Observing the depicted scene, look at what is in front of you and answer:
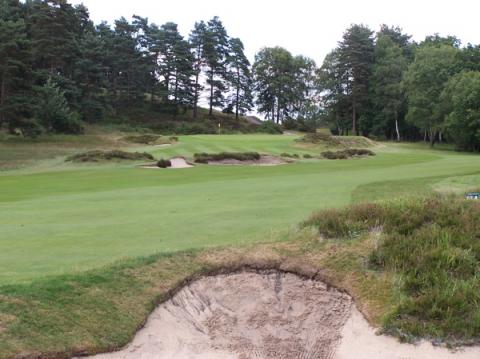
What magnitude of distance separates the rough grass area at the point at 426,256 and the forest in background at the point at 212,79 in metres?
45.0

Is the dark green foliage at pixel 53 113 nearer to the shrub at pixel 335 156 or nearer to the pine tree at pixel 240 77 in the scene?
the shrub at pixel 335 156

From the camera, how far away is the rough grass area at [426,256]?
673cm

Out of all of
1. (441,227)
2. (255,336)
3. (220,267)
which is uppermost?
(441,227)

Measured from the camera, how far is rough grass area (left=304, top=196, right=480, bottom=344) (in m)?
6.73

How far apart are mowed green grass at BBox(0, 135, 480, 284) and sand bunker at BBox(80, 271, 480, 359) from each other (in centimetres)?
182

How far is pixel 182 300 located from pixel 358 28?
9698 cm

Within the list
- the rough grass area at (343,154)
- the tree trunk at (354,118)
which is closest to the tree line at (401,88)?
the tree trunk at (354,118)

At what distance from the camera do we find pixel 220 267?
8.38m

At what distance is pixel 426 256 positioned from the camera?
7816mm

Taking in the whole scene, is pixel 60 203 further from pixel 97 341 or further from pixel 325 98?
pixel 325 98

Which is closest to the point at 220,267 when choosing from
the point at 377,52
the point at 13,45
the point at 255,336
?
the point at 255,336

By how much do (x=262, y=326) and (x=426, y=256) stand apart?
2730mm

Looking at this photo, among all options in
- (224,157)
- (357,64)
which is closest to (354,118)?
(357,64)

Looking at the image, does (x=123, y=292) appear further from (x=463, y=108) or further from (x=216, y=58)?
(x=216, y=58)
